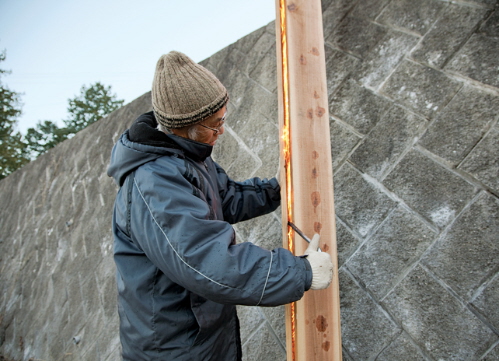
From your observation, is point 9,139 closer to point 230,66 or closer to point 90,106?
point 90,106

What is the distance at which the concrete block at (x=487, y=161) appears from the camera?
152 cm

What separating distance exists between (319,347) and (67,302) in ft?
11.3

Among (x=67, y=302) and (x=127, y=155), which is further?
(x=67, y=302)

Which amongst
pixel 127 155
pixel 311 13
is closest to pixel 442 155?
pixel 311 13

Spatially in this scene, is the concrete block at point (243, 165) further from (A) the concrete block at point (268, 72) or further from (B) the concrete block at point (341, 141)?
(B) the concrete block at point (341, 141)

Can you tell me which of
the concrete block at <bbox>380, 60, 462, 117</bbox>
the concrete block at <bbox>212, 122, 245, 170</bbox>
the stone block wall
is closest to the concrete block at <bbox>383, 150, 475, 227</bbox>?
the stone block wall

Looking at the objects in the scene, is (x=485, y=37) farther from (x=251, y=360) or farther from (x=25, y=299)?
(x=25, y=299)

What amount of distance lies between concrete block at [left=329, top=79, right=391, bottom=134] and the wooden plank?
690 mm

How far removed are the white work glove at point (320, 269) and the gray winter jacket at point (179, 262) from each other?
3cm

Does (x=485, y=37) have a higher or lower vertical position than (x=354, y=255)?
higher

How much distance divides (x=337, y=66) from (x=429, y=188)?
3.26ft

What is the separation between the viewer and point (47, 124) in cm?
1502

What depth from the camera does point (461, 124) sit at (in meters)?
1.66

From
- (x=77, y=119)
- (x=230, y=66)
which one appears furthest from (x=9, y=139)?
(x=230, y=66)
